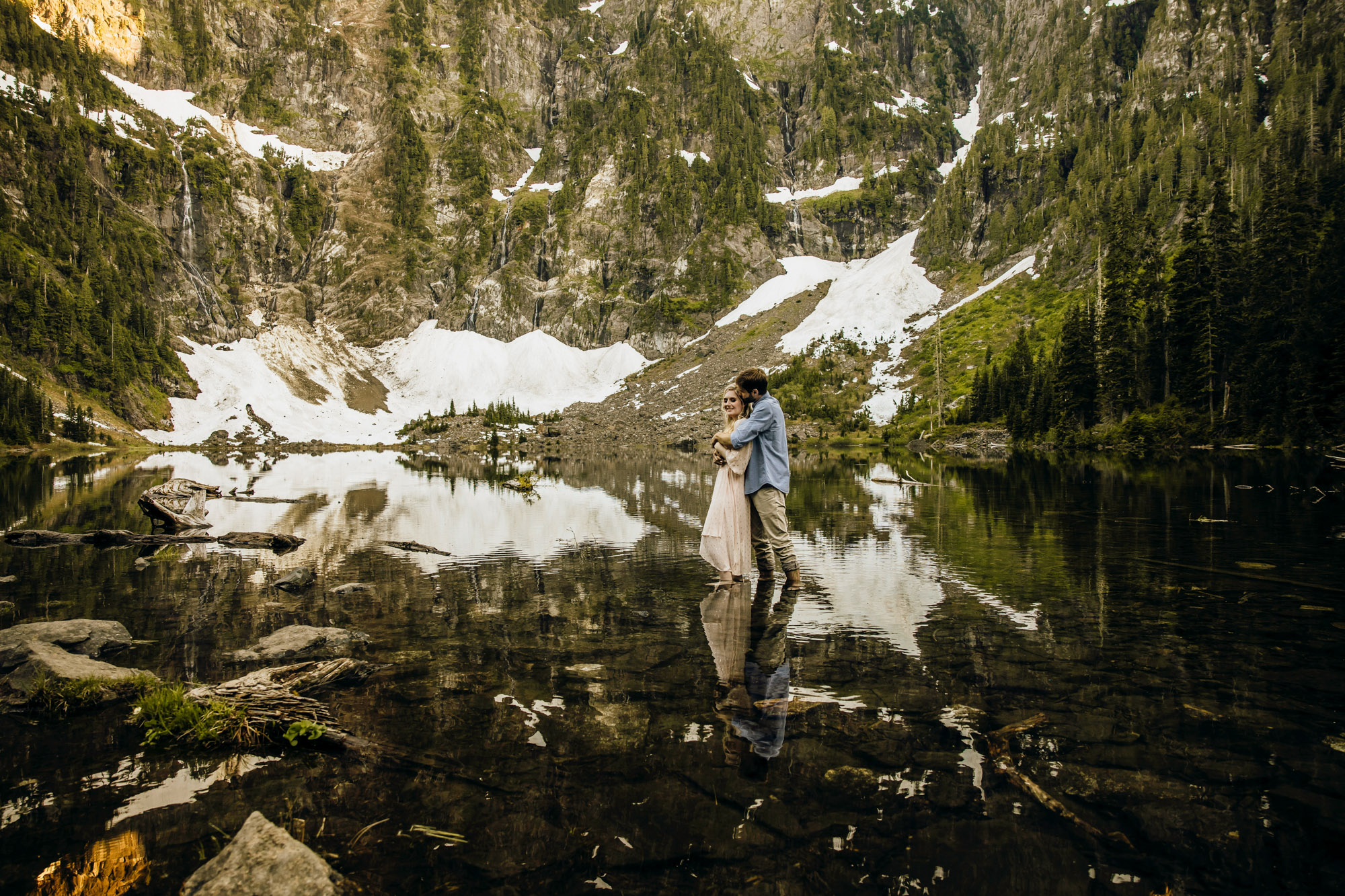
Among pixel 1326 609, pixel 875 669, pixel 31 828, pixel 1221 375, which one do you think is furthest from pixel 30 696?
pixel 1221 375

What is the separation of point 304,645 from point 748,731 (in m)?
5.69

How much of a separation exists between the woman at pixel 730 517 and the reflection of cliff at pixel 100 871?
8700 millimetres

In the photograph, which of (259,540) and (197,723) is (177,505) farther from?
(197,723)

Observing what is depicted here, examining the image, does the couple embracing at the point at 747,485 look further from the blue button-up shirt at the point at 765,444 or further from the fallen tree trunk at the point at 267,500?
the fallen tree trunk at the point at 267,500

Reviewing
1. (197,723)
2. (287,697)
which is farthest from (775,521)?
(197,723)

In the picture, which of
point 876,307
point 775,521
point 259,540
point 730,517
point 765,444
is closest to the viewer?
→ point 765,444

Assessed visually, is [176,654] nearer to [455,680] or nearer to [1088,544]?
[455,680]

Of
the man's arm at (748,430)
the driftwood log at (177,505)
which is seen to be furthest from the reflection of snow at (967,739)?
the driftwood log at (177,505)

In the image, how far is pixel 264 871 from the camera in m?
3.34

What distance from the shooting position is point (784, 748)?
5.17 meters

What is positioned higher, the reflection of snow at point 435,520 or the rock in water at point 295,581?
the rock in water at point 295,581

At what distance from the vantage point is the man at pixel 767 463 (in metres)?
11.3

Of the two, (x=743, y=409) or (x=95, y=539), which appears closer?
(x=743, y=409)

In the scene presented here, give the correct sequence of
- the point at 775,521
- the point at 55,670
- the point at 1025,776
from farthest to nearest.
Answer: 1. the point at 775,521
2. the point at 55,670
3. the point at 1025,776
